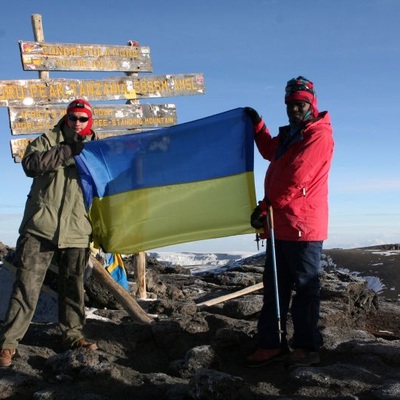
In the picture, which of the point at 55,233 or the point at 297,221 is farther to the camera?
the point at 55,233

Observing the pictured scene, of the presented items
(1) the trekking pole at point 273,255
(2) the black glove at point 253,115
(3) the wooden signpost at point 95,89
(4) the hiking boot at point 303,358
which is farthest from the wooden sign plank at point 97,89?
(4) the hiking boot at point 303,358

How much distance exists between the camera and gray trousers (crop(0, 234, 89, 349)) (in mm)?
4933

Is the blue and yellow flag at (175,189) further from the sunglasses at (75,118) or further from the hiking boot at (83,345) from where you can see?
the hiking boot at (83,345)

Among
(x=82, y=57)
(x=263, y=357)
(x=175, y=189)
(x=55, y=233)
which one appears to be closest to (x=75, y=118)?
(x=55, y=233)

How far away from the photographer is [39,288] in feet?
16.6

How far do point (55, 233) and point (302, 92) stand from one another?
242 centimetres

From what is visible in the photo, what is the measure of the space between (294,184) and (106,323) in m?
2.60

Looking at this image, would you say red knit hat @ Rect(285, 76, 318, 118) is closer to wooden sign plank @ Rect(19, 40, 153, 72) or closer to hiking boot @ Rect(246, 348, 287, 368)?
hiking boot @ Rect(246, 348, 287, 368)

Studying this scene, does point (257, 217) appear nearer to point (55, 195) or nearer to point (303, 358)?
point (303, 358)

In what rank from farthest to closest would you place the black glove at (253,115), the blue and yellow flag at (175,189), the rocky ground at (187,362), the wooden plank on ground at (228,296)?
the wooden plank on ground at (228,296), the blue and yellow flag at (175,189), the black glove at (253,115), the rocky ground at (187,362)

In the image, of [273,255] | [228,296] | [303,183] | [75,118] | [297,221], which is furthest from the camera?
[228,296]

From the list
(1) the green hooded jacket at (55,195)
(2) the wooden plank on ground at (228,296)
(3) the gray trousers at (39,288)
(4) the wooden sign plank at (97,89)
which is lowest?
(2) the wooden plank on ground at (228,296)

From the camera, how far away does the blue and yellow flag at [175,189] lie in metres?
5.99

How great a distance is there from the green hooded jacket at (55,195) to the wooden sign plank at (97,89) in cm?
335
